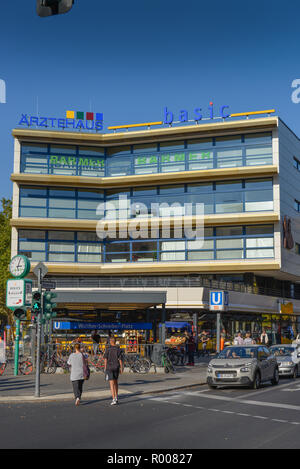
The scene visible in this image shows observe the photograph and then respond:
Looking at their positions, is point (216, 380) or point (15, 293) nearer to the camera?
point (216, 380)

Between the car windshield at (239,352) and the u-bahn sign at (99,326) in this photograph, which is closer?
the car windshield at (239,352)

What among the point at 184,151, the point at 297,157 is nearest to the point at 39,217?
the point at 184,151

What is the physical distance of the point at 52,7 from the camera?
6.74 m

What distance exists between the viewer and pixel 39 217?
2092 inches

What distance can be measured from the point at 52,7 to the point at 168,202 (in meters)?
46.4

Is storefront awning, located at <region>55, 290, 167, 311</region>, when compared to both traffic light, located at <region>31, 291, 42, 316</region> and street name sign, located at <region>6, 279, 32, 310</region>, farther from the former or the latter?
traffic light, located at <region>31, 291, 42, 316</region>

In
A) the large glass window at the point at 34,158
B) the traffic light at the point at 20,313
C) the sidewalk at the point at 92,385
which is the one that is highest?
the large glass window at the point at 34,158

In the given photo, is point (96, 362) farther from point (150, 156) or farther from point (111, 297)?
point (150, 156)

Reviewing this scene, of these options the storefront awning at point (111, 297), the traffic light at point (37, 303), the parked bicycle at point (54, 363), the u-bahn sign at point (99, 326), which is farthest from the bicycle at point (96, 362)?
the traffic light at point (37, 303)

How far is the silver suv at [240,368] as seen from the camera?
68.1ft

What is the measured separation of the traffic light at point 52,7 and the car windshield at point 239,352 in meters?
16.8

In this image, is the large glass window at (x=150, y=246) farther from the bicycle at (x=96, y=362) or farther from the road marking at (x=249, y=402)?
the road marking at (x=249, y=402)

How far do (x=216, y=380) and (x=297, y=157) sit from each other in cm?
3862
